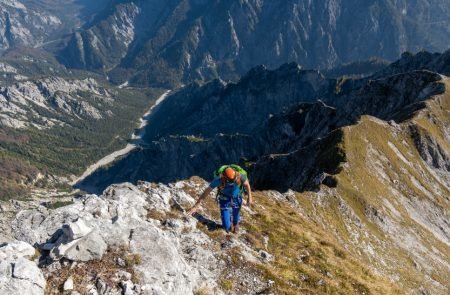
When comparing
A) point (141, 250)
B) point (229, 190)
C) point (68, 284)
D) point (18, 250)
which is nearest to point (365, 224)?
point (229, 190)

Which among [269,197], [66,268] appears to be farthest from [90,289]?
[269,197]

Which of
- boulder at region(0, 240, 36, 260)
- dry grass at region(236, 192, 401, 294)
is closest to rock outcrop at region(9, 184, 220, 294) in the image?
boulder at region(0, 240, 36, 260)

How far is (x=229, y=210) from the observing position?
32.2 meters

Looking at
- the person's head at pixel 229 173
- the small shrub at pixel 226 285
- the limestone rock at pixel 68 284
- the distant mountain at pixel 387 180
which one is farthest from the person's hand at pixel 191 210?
the distant mountain at pixel 387 180

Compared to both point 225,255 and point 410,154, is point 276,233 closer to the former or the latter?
point 225,255

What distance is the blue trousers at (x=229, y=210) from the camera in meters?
31.7

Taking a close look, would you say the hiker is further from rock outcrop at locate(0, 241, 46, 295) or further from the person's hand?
rock outcrop at locate(0, 241, 46, 295)

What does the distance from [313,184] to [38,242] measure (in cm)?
5167

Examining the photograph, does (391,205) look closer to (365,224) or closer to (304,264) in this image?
(365,224)

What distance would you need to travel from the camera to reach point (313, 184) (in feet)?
230

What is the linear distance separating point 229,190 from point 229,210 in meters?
1.73

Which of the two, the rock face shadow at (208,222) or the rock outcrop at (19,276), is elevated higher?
the rock outcrop at (19,276)

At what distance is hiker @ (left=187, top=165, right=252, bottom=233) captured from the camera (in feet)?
100

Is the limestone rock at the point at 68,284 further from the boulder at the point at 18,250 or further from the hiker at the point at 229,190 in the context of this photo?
the hiker at the point at 229,190
